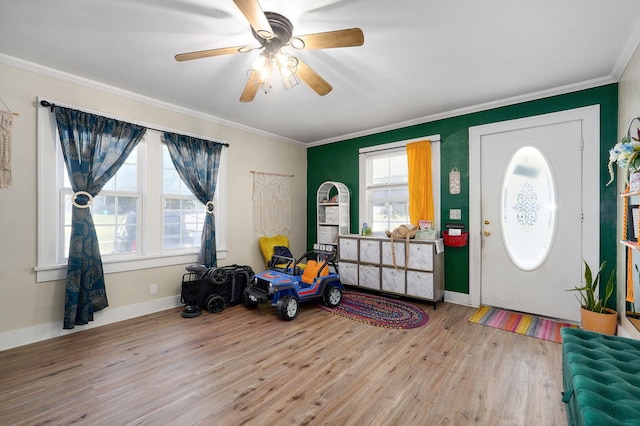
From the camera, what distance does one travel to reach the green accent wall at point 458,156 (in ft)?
9.82

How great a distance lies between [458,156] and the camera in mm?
3969

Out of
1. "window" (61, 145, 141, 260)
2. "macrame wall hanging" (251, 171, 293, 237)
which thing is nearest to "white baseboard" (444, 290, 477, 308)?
"macrame wall hanging" (251, 171, 293, 237)

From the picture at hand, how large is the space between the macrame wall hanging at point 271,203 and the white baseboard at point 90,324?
5.52 ft

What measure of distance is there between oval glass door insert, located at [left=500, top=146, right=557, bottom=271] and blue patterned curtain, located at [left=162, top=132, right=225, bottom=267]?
3.87 metres

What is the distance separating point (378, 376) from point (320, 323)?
1.14 metres

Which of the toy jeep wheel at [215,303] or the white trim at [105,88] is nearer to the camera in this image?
the white trim at [105,88]

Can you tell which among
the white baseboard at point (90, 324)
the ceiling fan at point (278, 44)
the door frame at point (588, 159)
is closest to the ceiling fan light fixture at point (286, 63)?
the ceiling fan at point (278, 44)

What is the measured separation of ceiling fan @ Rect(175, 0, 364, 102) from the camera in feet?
5.61

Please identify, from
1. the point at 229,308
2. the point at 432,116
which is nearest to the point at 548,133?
the point at 432,116

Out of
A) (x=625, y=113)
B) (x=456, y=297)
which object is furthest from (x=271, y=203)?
(x=625, y=113)

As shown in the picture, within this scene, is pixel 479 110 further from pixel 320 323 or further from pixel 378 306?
pixel 320 323

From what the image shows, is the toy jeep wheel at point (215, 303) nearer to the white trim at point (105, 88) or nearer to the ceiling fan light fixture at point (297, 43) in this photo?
the white trim at point (105, 88)

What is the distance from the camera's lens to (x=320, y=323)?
10.7 feet

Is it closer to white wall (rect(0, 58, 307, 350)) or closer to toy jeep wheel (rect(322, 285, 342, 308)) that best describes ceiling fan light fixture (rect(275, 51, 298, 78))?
white wall (rect(0, 58, 307, 350))
